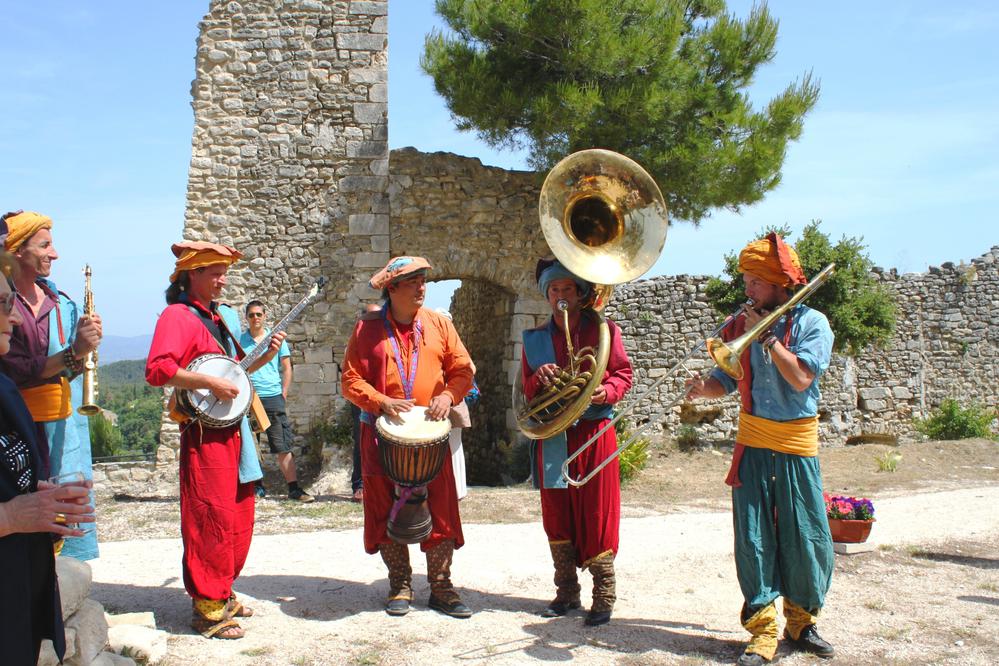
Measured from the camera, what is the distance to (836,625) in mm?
4527

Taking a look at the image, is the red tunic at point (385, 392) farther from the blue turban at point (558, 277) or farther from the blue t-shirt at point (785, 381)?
the blue t-shirt at point (785, 381)

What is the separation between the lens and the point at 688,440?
1309 cm

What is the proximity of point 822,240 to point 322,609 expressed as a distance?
356 inches

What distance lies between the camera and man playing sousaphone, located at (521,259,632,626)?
4527mm

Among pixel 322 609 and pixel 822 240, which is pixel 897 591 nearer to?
pixel 322 609

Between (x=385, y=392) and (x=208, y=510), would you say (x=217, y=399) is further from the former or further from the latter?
(x=385, y=392)

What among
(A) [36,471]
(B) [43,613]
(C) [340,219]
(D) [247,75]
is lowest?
(B) [43,613]

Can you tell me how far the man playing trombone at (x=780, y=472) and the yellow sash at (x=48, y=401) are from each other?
319 centimetres

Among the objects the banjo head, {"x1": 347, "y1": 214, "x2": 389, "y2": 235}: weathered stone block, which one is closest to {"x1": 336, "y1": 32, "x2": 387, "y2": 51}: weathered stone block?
{"x1": 347, "y1": 214, "x2": 389, "y2": 235}: weathered stone block

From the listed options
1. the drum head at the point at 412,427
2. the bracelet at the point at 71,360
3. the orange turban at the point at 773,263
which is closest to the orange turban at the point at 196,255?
the bracelet at the point at 71,360

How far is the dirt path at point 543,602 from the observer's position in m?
4.11

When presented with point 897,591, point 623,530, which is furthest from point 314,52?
point 897,591

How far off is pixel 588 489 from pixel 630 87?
20.4 ft

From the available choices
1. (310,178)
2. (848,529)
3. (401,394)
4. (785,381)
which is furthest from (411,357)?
(310,178)
